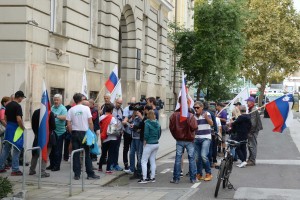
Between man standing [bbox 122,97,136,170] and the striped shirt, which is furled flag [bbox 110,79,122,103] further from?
the striped shirt

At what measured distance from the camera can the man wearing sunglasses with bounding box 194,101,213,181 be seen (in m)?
12.0

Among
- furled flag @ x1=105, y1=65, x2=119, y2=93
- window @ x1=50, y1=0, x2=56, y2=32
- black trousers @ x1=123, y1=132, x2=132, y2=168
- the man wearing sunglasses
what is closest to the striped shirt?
the man wearing sunglasses

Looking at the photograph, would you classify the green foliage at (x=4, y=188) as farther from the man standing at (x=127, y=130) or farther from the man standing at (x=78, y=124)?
the man standing at (x=127, y=130)

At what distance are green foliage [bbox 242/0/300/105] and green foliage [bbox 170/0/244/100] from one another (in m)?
24.0

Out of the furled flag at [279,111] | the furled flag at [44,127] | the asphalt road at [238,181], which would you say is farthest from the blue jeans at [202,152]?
the furled flag at [44,127]

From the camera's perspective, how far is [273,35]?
5756cm

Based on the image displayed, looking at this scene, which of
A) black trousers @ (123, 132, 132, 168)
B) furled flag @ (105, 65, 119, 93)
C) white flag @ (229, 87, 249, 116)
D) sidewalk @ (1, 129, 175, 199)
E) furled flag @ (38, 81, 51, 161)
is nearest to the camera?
sidewalk @ (1, 129, 175, 199)

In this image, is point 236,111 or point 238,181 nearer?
point 238,181

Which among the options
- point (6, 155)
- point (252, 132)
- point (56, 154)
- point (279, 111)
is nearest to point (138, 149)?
point (56, 154)

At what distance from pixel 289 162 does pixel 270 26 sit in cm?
4335

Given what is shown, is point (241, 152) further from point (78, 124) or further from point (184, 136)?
point (78, 124)

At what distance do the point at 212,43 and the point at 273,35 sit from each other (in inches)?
1090

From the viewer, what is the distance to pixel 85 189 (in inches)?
416

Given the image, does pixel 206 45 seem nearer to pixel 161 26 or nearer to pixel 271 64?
pixel 161 26
